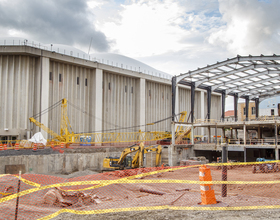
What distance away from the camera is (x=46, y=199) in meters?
10.1

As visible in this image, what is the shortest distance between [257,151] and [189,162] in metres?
14.3

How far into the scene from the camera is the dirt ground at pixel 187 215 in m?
6.93

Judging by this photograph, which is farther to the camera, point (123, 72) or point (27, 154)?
point (123, 72)

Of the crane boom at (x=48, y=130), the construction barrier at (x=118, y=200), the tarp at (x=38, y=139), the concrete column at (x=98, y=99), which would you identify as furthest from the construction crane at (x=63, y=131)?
the construction barrier at (x=118, y=200)

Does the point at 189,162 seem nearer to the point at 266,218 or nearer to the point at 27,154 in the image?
the point at 27,154

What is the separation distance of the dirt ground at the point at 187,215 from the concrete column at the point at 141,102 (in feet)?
135

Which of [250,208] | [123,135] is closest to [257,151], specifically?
[123,135]

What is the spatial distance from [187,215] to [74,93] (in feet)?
123

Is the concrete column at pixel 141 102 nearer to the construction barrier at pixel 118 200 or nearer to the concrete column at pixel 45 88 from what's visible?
the concrete column at pixel 45 88

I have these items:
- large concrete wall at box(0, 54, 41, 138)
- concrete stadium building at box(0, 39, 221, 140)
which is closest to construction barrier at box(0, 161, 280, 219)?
large concrete wall at box(0, 54, 41, 138)

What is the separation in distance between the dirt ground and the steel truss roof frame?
93.9ft

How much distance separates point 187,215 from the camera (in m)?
7.17

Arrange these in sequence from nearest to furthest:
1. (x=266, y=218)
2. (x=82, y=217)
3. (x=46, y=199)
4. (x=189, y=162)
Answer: (x=266, y=218)
(x=82, y=217)
(x=46, y=199)
(x=189, y=162)

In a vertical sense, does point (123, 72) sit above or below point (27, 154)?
above
